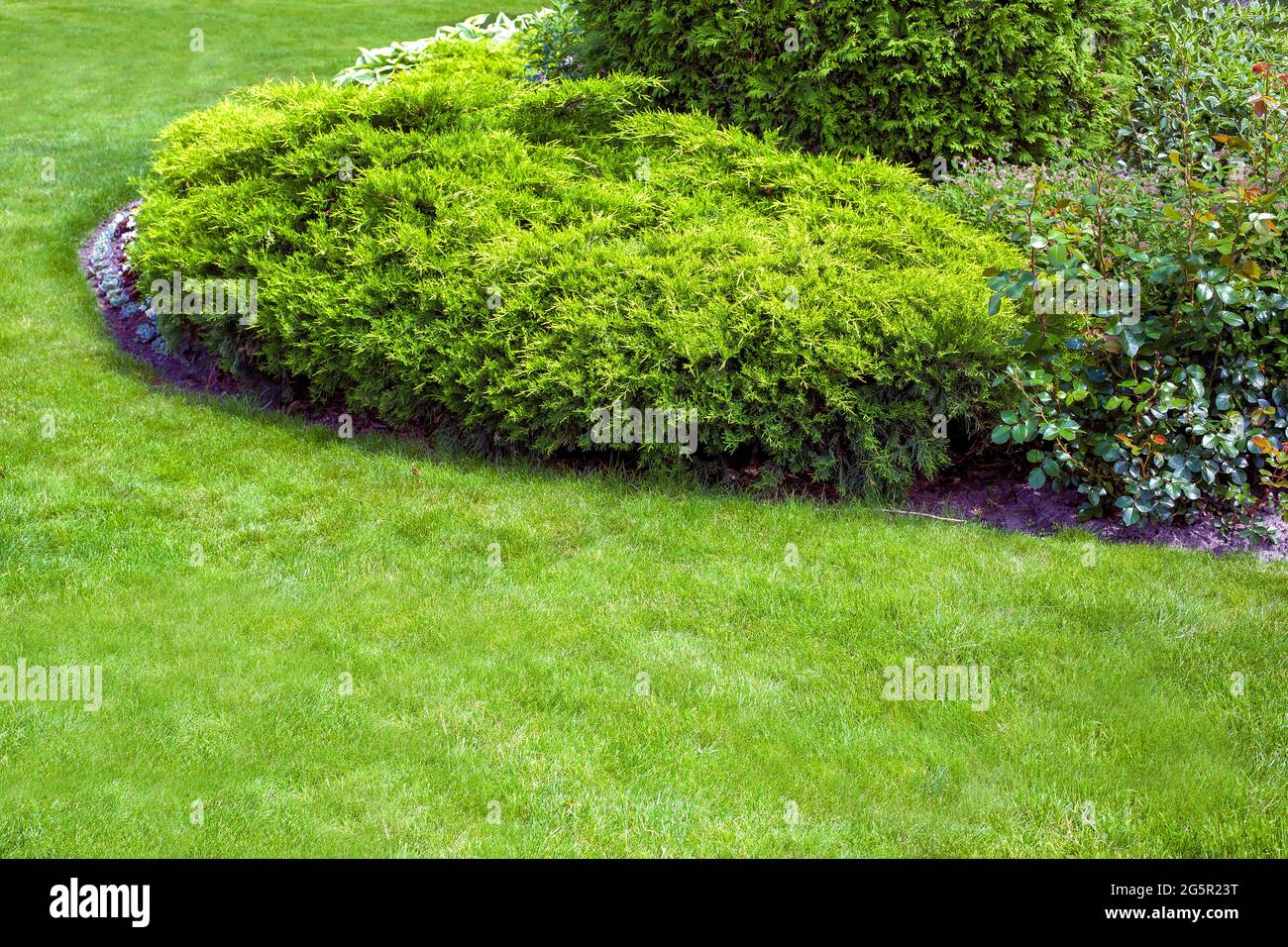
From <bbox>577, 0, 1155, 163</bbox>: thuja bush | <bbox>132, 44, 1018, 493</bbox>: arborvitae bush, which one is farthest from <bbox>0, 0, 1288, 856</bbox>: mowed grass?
<bbox>577, 0, 1155, 163</bbox>: thuja bush

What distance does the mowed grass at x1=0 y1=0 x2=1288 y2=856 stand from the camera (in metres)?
3.50

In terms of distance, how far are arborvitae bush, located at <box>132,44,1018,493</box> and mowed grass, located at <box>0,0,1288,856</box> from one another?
42 cm

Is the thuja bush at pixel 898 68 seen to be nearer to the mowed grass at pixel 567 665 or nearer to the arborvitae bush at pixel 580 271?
the arborvitae bush at pixel 580 271

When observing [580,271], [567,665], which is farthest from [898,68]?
[567,665]

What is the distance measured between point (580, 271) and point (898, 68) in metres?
2.83

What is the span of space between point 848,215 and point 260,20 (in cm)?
1573

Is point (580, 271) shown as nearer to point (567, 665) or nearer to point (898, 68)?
point (567, 665)

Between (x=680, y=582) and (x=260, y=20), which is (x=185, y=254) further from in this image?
(x=260, y=20)

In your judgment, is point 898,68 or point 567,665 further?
point 898,68

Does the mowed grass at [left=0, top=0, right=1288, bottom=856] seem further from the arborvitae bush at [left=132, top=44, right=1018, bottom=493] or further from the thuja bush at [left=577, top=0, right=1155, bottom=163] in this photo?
the thuja bush at [left=577, top=0, right=1155, bottom=163]

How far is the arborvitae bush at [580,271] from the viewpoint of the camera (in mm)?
5645

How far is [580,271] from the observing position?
6137 mm

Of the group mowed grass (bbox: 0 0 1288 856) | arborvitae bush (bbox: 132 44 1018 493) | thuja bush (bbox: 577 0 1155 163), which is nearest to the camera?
mowed grass (bbox: 0 0 1288 856)

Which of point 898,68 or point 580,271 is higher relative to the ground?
point 898,68
